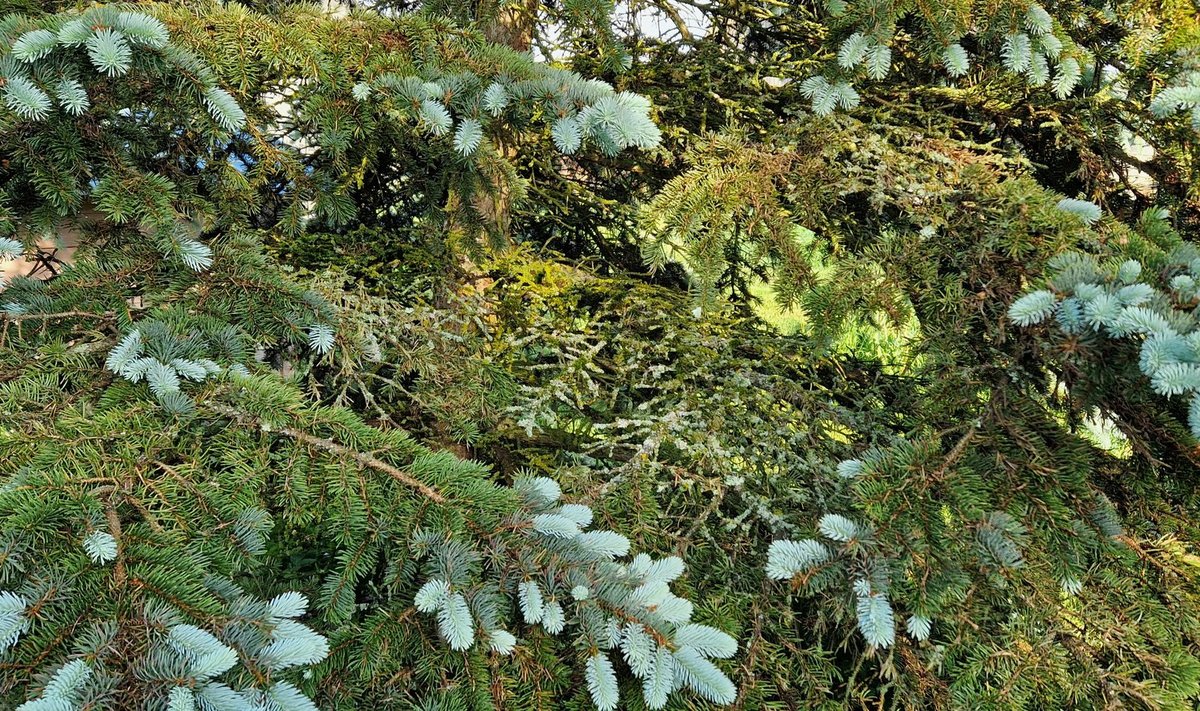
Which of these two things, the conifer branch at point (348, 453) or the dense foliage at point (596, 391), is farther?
the conifer branch at point (348, 453)

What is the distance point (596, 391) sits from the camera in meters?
2.12

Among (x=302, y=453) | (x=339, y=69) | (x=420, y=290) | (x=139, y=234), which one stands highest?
(x=339, y=69)

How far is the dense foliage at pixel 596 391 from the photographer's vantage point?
4.20ft

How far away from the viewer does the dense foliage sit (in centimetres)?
128

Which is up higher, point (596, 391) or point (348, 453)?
point (348, 453)

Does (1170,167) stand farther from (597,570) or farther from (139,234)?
(139,234)

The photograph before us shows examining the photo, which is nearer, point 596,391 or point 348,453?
point 348,453

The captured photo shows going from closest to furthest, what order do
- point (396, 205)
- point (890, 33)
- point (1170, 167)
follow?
point (890, 33)
point (1170, 167)
point (396, 205)

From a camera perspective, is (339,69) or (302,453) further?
(339,69)

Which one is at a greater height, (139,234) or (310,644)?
(139,234)

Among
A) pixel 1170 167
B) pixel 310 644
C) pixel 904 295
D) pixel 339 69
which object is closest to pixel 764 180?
pixel 904 295

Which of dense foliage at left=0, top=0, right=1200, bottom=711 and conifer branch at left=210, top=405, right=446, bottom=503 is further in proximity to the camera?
conifer branch at left=210, top=405, right=446, bottom=503

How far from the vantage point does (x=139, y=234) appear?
1.78 meters

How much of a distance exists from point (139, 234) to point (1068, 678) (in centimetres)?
235
